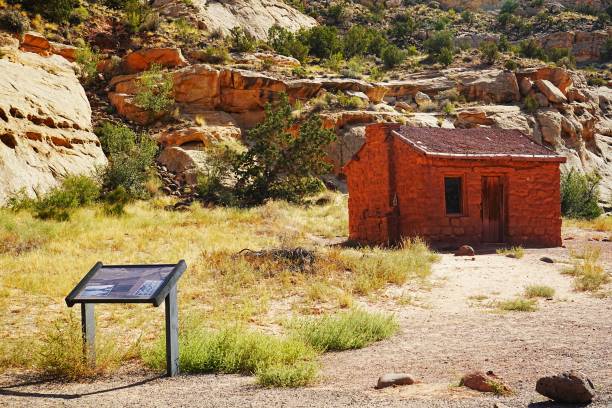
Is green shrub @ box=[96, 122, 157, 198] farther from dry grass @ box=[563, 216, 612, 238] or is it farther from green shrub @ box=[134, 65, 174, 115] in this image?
dry grass @ box=[563, 216, 612, 238]

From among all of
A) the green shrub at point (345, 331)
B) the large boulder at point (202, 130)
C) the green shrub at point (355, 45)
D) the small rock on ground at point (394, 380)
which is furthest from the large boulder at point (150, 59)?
the small rock on ground at point (394, 380)

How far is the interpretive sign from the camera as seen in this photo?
18.6ft

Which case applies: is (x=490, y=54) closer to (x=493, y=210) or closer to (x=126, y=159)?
(x=493, y=210)

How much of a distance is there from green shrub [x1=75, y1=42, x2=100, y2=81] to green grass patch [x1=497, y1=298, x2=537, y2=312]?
1175 inches

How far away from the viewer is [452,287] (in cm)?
1142

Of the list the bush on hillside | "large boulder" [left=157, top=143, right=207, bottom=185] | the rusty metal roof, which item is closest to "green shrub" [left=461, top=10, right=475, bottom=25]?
"large boulder" [left=157, top=143, right=207, bottom=185]

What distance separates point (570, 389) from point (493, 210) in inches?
554

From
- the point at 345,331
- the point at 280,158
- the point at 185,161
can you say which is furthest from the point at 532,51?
the point at 345,331

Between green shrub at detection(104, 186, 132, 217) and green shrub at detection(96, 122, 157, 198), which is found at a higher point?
green shrub at detection(96, 122, 157, 198)

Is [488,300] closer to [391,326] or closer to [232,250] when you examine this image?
[391,326]

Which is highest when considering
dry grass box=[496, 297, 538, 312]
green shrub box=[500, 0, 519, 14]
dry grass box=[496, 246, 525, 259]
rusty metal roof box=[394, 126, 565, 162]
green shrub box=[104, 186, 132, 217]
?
green shrub box=[500, 0, 519, 14]

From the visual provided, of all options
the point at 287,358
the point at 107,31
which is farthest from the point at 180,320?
the point at 107,31

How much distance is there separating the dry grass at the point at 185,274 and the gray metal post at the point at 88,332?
7.2 inches

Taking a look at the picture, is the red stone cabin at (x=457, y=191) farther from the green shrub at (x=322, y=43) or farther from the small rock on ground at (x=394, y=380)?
the green shrub at (x=322, y=43)
